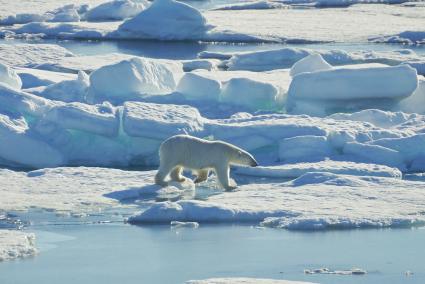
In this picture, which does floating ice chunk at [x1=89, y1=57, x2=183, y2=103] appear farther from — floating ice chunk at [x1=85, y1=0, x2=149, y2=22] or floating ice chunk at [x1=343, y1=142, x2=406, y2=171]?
floating ice chunk at [x1=85, y1=0, x2=149, y2=22]

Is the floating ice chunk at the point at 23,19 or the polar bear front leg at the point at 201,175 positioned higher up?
the floating ice chunk at the point at 23,19

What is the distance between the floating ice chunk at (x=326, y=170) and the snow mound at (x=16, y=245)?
3.33 m

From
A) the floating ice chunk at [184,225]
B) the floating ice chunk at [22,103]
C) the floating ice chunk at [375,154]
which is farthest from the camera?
the floating ice chunk at [22,103]

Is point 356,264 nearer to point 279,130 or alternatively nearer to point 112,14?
point 279,130

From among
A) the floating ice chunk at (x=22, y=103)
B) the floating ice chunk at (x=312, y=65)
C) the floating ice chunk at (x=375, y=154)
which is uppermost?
the floating ice chunk at (x=312, y=65)

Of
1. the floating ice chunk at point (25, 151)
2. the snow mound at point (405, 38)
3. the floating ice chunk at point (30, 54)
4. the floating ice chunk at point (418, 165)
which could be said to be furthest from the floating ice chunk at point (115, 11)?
the floating ice chunk at point (418, 165)

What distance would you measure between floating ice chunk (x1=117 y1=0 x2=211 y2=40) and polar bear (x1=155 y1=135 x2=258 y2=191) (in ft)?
42.2

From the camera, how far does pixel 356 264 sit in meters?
8.00

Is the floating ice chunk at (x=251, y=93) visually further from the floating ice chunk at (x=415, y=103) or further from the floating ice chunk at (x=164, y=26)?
the floating ice chunk at (x=164, y=26)

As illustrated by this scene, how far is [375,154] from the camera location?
469 inches

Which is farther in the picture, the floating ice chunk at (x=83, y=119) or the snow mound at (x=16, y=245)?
the floating ice chunk at (x=83, y=119)

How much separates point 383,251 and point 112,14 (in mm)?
19594

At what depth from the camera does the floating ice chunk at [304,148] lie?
12.0 meters

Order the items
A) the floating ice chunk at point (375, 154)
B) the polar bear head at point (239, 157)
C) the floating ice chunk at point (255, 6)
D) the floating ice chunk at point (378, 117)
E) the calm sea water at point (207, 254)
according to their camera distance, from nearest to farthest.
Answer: the calm sea water at point (207, 254)
the polar bear head at point (239, 157)
the floating ice chunk at point (375, 154)
the floating ice chunk at point (378, 117)
the floating ice chunk at point (255, 6)
